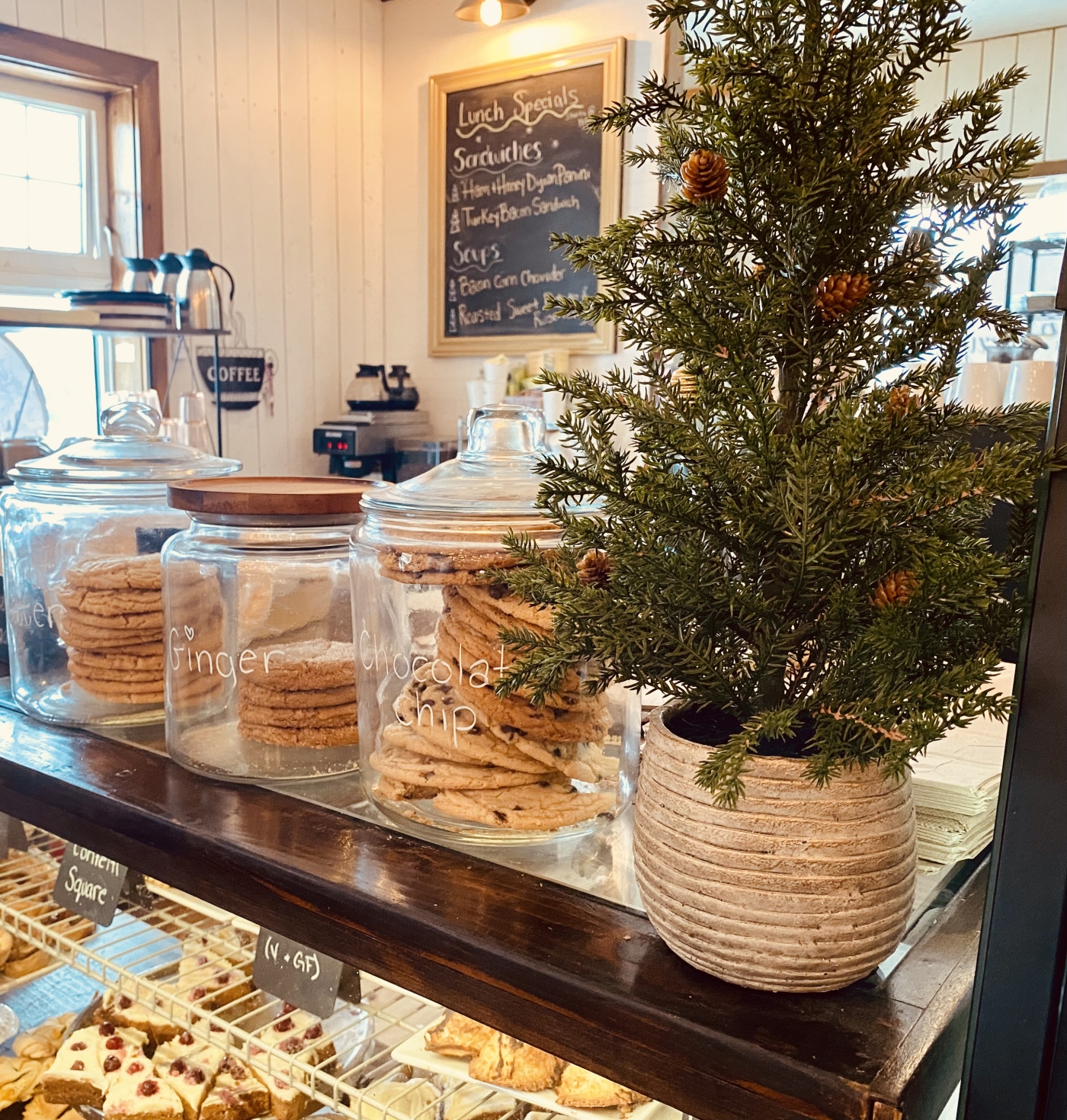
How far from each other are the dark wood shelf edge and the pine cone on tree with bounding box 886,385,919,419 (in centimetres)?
32

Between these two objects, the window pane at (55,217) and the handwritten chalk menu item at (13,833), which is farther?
the window pane at (55,217)

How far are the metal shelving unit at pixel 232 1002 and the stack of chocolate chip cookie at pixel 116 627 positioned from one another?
218mm

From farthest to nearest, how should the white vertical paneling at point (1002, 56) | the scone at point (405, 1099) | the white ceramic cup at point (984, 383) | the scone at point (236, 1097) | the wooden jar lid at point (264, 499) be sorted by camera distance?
the white vertical paneling at point (1002, 56), the white ceramic cup at point (984, 383), the scone at point (236, 1097), the scone at point (405, 1099), the wooden jar lid at point (264, 499)

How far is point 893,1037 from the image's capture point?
1.86 feet

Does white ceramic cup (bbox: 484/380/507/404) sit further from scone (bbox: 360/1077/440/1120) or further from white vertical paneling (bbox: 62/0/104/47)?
scone (bbox: 360/1077/440/1120)

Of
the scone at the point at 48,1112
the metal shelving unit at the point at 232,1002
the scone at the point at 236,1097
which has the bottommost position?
the scone at the point at 48,1112

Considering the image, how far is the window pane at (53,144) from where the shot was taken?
3.56 metres

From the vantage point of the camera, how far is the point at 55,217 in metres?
3.67

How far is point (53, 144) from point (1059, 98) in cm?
338

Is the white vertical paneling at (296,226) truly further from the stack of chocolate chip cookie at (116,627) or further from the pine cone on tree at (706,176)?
the pine cone on tree at (706,176)

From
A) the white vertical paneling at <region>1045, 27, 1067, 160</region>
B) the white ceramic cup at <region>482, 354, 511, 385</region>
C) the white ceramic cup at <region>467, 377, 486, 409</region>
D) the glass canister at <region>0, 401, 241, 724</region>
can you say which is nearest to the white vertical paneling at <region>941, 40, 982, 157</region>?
the white vertical paneling at <region>1045, 27, 1067, 160</region>

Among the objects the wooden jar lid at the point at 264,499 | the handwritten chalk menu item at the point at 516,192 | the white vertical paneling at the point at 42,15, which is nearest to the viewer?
the wooden jar lid at the point at 264,499

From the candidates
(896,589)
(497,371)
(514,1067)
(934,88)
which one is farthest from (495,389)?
(896,589)

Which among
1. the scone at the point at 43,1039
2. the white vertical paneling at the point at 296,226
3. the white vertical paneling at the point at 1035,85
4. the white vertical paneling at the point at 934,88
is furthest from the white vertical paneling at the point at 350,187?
the scone at the point at 43,1039
